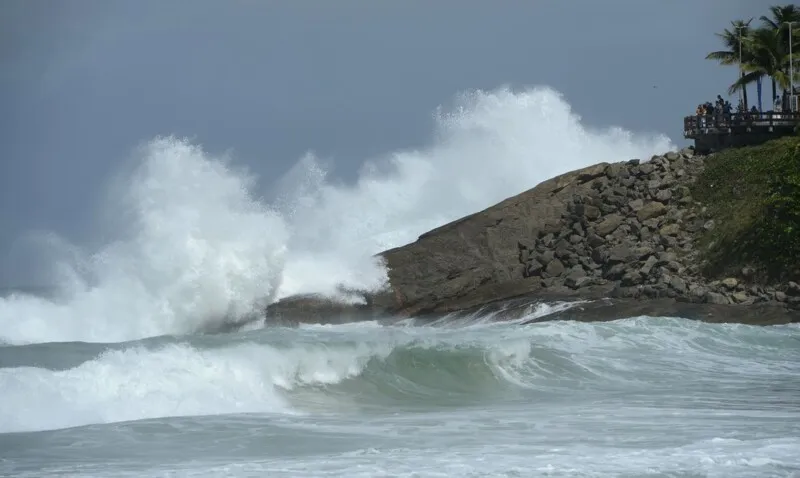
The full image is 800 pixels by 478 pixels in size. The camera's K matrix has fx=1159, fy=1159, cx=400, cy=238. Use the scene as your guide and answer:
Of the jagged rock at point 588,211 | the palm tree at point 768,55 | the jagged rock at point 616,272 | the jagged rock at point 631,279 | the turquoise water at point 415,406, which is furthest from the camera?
the palm tree at point 768,55

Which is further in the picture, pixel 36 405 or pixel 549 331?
pixel 549 331

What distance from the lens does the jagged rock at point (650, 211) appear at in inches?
1246

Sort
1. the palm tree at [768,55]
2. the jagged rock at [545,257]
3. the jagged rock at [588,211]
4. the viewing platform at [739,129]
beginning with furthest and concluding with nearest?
the palm tree at [768,55]
the viewing platform at [739,129]
the jagged rock at [588,211]
the jagged rock at [545,257]

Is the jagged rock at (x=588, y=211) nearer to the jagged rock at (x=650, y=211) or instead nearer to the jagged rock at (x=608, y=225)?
the jagged rock at (x=608, y=225)

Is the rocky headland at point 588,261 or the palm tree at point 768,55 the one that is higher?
the palm tree at point 768,55

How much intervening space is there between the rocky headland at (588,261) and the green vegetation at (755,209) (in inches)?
3.4

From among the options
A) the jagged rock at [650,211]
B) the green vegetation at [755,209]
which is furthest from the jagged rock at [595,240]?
the green vegetation at [755,209]

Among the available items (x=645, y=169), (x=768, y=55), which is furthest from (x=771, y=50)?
(x=645, y=169)

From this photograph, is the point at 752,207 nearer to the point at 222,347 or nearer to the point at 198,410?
the point at 222,347

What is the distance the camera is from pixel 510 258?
30859 mm

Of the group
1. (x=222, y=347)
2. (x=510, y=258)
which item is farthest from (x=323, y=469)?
(x=510, y=258)

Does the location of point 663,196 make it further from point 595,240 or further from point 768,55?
point 768,55

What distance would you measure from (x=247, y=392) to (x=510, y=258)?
1521cm

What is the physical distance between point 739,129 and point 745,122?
313 millimetres
